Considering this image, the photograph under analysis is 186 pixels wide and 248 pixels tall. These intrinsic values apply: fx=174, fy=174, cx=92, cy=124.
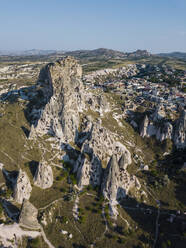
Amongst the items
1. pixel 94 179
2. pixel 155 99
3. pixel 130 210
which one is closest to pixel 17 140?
pixel 94 179

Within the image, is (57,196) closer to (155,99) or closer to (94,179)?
(94,179)

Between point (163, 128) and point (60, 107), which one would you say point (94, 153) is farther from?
point (163, 128)

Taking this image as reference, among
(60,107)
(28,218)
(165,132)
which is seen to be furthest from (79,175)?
(165,132)

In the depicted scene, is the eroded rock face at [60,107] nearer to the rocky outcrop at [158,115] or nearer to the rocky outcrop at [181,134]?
the rocky outcrop at [158,115]

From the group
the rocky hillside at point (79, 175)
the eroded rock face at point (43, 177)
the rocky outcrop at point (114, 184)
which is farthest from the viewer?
the eroded rock face at point (43, 177)

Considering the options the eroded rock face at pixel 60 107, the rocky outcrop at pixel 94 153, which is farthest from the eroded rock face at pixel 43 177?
the eroded rock face at pixel 60 107

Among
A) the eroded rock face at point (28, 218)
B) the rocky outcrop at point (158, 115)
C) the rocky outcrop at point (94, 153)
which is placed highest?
the rocky outcrop at point (158, 115)

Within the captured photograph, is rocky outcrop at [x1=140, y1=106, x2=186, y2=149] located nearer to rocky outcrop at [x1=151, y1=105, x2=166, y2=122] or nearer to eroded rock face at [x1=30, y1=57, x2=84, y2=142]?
rocky outcrop at [x1=151, y1=105, x2=166, y2=122]
